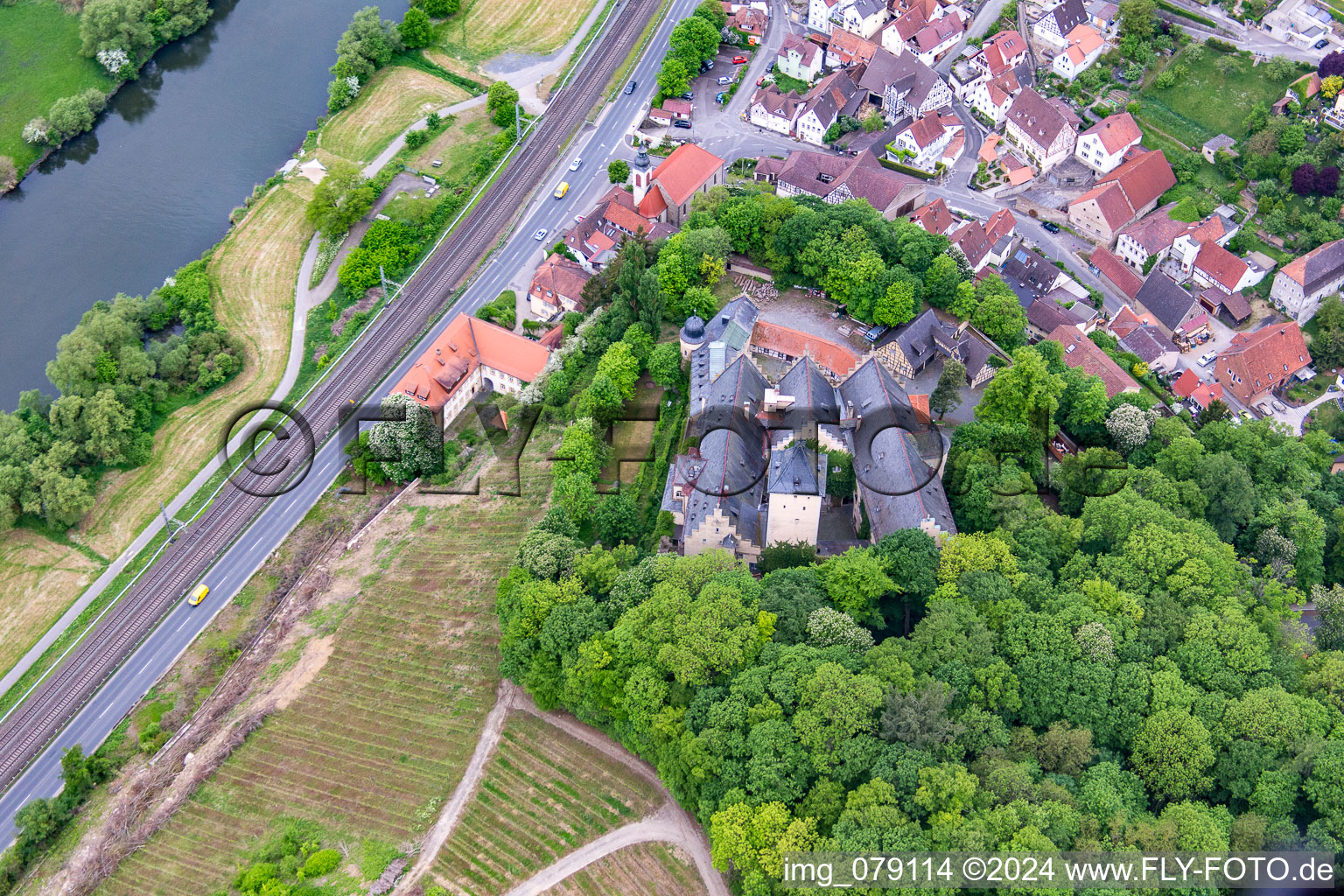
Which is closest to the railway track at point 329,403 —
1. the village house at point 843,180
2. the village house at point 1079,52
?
the village house at point 843,180

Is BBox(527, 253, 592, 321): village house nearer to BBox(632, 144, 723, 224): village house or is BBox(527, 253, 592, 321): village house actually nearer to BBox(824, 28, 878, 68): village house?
BBox(632, 144, 723, 224): village house

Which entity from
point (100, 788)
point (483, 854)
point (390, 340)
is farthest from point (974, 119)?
point (100, 788)

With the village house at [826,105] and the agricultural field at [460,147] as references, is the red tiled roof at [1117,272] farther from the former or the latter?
the agricultural field at [460,147]

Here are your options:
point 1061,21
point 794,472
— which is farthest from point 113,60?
point 1061,21

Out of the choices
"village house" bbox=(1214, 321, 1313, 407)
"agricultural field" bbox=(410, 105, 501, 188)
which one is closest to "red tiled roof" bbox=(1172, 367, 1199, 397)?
"village house" bbox=(1214, 321, 1313, 407)

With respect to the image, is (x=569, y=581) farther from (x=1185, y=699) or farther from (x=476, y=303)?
(x=476, y=303)

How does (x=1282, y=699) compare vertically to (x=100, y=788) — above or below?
below
